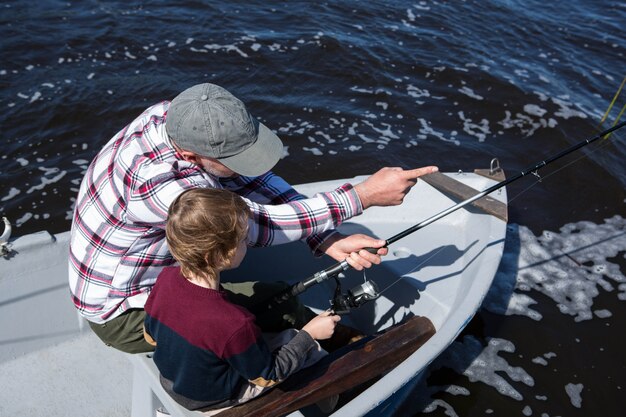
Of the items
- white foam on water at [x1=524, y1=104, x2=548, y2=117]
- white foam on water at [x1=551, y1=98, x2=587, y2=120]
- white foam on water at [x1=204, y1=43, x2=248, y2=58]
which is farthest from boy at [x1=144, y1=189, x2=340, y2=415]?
white foam on water at [x1=204, y1=43, x2=248, y2=58]

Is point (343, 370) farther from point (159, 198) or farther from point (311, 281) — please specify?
point (159, 198)

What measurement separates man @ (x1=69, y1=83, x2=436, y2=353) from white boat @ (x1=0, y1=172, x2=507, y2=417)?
0.45 meters

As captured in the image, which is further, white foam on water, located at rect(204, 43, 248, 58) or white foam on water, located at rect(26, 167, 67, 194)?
white foam on water, located at rect(204, 43, 248, 58)

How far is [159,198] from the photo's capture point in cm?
231

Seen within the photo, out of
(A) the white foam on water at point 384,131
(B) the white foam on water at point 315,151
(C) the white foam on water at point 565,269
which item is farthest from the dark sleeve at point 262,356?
(A) the white foam on water at point 384,131

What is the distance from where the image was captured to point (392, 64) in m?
8.22

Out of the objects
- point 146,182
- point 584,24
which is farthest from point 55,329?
point 584,24

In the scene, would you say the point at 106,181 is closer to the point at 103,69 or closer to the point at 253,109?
the point at 253,109

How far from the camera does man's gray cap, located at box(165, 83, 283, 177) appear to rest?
90.7 inches

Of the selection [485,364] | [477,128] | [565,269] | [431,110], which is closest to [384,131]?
[431,110]

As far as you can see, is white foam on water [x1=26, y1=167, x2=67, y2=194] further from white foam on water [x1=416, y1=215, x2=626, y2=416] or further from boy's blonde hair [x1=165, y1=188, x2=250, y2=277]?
boy's blonde hair [x1=165, y1=188, x2=250, y2=277]

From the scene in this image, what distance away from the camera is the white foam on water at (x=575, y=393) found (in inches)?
158

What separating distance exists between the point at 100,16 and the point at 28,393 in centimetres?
708

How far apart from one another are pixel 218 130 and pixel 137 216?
478mm
